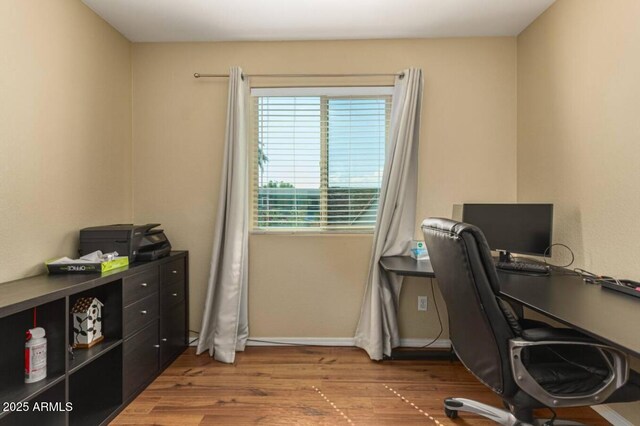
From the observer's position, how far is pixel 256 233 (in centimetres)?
296

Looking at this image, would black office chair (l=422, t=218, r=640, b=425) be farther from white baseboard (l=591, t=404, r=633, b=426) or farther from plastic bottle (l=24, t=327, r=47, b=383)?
plastic bottle (l=24, t=327, r=47, b=383)

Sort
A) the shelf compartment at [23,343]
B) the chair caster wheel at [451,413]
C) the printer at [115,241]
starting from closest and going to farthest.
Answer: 1. the shelf compartment at [23,343]
2. the chair caster wheel at [451,413]
3. the printer at [115,241]

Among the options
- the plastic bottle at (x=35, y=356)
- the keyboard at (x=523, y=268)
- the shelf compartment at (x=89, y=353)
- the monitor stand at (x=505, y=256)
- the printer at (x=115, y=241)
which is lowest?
the shelf compartment at (x=89, y=353)

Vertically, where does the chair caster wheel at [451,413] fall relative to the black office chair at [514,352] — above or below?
below

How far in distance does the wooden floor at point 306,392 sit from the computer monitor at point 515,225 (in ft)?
3.08

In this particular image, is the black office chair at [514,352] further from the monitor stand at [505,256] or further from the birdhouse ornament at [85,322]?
the birdhouse ornament at [85,322]

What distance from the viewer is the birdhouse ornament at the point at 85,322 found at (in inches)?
75.1

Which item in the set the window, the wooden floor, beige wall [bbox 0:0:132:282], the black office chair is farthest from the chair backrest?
beige wall [bbox 0:0:132:282]

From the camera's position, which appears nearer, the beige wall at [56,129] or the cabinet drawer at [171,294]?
the beige wall at [56,129]

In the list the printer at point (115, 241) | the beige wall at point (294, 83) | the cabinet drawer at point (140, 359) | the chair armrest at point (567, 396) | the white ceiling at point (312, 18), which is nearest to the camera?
the chair armrest at point (567, 396)

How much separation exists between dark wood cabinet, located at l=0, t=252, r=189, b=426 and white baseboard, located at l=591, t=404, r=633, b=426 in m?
2.73

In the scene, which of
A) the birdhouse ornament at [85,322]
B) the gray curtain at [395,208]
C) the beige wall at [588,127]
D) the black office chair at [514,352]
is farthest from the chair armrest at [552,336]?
the birdhouse ornament at [85,322]

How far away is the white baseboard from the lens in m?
1.86

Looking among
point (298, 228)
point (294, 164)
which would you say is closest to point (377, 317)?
point (298, 228)
